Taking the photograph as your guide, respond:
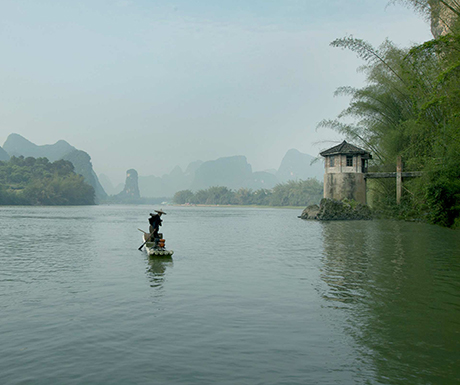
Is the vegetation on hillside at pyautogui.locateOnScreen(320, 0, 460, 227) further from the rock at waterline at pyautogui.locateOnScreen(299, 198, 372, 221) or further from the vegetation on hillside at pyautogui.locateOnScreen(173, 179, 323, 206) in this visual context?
the vegetation on hillside at pyautogui.locateOnScreen(173, 179, 323, 206)

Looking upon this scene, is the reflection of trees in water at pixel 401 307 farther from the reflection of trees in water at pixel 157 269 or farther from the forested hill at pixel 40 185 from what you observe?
the forested hill at pixel 40 185

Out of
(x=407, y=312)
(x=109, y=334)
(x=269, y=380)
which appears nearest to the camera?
(x=269, y=380)

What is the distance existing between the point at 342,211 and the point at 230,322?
126 feet

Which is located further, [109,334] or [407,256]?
[407,256]

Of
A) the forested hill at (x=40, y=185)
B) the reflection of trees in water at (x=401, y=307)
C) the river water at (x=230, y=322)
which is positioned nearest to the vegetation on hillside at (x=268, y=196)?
the forested hill at (x=40, y=185)

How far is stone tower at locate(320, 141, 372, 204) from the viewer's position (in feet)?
147

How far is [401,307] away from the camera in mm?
8117

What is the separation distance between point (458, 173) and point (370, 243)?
381 inches

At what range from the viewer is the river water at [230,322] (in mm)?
5102

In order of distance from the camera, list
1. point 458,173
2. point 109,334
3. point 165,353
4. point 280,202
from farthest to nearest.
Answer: point 280,202 < point 458,173 < point 109,334 < point 165,353

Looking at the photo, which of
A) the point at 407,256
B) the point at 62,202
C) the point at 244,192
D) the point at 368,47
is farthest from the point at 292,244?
the point at 244,192

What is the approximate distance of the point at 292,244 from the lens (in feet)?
68.6

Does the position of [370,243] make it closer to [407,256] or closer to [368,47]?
[407,256]

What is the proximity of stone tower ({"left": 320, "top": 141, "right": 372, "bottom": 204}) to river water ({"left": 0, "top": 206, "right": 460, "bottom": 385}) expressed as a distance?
31479 millimetres
